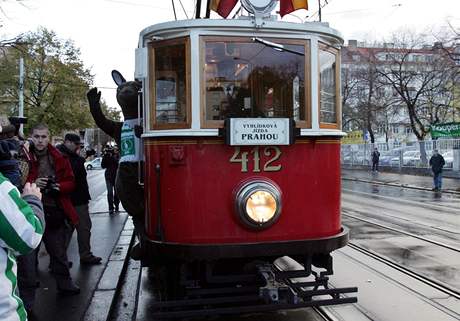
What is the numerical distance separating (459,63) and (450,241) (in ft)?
69.1

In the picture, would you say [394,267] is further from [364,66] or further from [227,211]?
[364,66]

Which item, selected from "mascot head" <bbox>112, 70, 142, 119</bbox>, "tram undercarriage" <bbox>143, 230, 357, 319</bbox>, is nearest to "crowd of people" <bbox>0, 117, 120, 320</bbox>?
"mascot head" <bbox>112, 70, 142, 119</bbox>

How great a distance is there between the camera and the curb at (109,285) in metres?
5.16

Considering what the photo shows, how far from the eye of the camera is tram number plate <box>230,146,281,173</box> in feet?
14.5

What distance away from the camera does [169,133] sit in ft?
14.6

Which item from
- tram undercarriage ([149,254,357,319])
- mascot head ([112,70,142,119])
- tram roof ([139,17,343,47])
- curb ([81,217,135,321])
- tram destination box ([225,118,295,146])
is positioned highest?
tram roof ([139,17,343,47])

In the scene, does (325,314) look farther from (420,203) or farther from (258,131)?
(420,203)

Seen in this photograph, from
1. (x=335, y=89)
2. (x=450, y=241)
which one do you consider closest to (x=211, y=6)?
(x=335, y=89)

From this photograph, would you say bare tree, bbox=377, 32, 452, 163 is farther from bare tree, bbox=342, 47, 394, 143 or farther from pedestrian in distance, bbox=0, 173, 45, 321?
pedestrian in distance, bbox=0, 173, 45, 321

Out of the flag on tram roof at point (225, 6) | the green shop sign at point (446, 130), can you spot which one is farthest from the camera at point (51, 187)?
the green shop sign at point (446, 130)

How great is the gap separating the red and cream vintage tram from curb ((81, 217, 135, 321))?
0.99m

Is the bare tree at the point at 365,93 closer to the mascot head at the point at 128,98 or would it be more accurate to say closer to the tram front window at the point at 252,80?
the mascot head at the point at 128,98

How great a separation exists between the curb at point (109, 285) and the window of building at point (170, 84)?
202 cm

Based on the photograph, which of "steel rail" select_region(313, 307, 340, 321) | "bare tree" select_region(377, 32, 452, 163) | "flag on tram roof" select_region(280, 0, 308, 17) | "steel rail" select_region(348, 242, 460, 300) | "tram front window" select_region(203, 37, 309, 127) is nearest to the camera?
"tram front window" select_region(203, 37, 309, 127)
